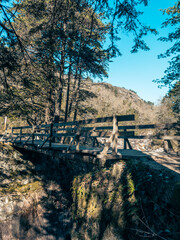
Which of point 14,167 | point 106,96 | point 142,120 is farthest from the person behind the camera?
point 106,96

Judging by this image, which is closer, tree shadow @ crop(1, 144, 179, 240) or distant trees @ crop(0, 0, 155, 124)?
tree shadow @ crop(1, 144, 179, 240)

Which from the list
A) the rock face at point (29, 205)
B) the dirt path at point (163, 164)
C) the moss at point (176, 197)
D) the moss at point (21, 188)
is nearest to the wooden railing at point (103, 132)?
the dirt path at point (163, 164)

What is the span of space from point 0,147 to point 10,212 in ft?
18.3

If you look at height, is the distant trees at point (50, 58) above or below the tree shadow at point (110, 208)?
above

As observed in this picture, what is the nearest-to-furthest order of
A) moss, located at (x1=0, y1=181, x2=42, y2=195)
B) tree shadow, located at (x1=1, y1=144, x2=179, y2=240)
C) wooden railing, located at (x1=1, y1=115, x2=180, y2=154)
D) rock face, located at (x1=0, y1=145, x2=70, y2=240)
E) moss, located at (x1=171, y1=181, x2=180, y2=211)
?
moss, located at (x1=171, y1=181, x2=180, y2=211), tree shadow, located at (x1=1, y1=144, x2=179, y2=240), wooden railing, located at (x1=1, y1=115, x2=180, y2=154), rock face, located at (x1=0, y1=145, x2=70, y2=240), moss, located at (x1=0, y1=181, x2=42, y2=195)

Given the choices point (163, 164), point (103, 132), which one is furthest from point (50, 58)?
point (163, 164)

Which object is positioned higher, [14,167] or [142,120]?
[142,120]

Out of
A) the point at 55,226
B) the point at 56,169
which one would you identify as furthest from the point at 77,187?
the point at 56,169

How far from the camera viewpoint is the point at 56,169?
35.8ft

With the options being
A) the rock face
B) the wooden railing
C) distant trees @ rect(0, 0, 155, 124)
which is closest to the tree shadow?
the rock face

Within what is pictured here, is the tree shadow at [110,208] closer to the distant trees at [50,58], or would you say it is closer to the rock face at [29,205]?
the rock face at [29,205]

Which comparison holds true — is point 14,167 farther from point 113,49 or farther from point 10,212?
point 113,49

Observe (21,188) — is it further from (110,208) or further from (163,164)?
(163,164)

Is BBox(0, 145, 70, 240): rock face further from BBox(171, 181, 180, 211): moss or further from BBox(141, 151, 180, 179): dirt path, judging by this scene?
BBox(171, 181, 180, 211): moss
